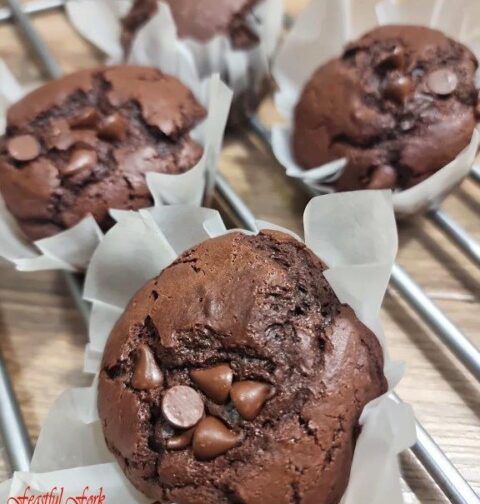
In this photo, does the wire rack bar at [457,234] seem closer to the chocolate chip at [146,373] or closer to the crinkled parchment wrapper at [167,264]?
the crinkled parchment wrapper at [167,264]

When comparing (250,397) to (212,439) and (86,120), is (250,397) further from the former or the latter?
(86,120)

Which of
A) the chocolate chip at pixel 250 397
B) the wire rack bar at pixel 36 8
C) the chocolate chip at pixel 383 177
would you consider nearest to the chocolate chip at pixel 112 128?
the chocolate chip at pixel 383 177

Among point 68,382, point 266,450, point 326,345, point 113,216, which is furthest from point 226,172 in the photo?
point 266,450

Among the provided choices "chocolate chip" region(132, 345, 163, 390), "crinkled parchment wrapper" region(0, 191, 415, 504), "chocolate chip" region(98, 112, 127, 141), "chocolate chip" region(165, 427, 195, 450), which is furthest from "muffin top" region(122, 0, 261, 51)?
"chocolate chip" region(165, 427, 195, 450)

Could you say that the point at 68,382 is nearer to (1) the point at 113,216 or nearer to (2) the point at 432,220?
(1) the point at 113,216

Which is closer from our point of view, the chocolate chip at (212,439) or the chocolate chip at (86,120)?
the chocolate chip at (212,439)
